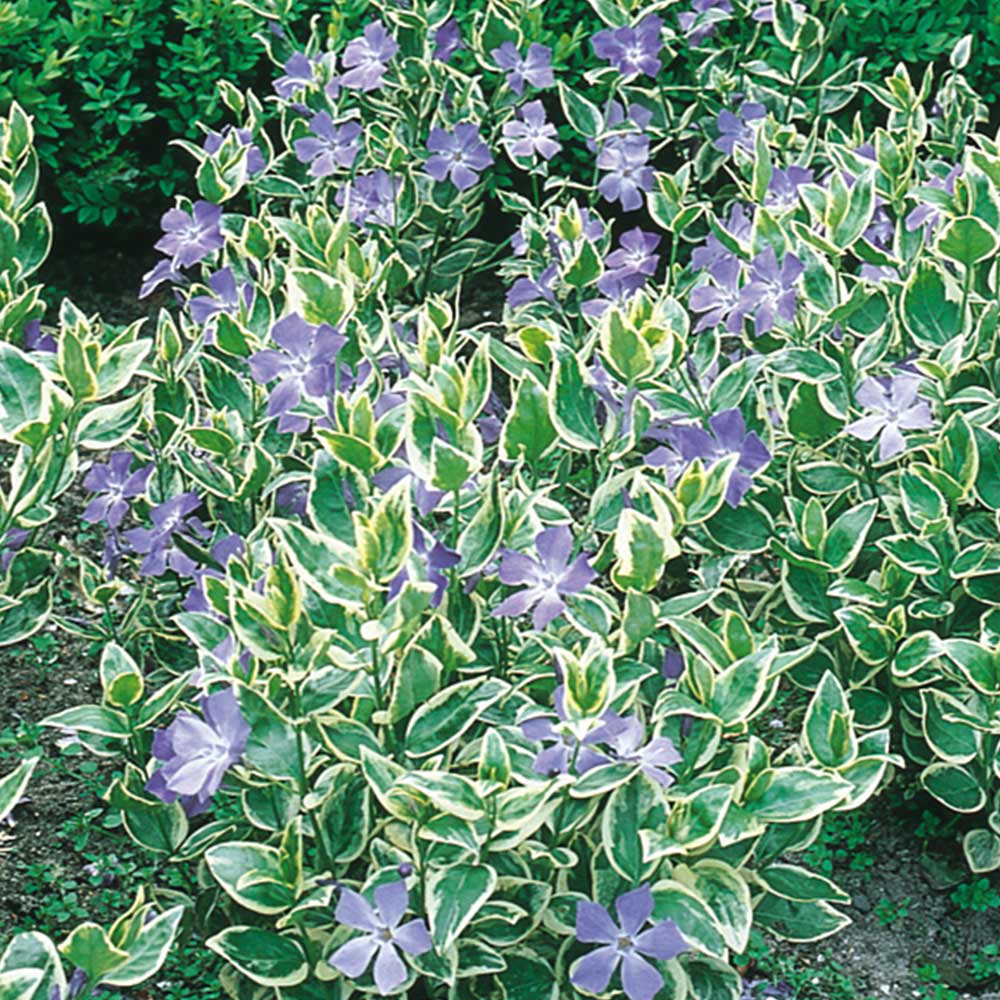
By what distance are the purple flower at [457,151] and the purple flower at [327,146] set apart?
A: 0.69 ft

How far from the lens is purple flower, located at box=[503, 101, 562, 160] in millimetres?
3416

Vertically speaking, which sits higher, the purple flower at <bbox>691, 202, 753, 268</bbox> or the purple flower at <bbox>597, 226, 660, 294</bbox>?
the purple flower at <bbox>691, 202, 753, 268</bbox>


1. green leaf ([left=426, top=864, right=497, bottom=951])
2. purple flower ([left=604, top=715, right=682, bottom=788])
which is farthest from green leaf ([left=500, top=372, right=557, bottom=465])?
green leaf ([left=426, top=864, right=497, bottom=951])

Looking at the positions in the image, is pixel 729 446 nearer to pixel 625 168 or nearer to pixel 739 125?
pixel 625 168

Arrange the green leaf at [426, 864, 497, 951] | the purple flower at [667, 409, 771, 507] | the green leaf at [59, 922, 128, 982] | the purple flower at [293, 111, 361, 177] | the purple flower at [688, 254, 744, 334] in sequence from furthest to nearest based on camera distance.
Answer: the purple flower at [293, 111, 361, 177], the purple flower at [688, 254, 744, 334], the purple flower at [667, 409, 771, 507], the green leaf at [426, 864, 497, 951], the green leaf at [59, 922, 128, 982]

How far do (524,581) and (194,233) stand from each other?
112 centimetres

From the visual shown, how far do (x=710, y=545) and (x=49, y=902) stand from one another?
1.13 m

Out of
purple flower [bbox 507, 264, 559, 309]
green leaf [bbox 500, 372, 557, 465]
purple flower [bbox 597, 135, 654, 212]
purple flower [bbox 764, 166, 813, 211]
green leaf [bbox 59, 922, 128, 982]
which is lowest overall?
purple flower [bbox 507, 264, 559, 309]

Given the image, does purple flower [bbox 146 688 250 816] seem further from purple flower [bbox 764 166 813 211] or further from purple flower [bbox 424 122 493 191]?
purple flower [bbox 424 122 493 191]

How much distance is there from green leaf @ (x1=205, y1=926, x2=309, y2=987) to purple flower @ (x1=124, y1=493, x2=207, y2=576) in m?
0.62

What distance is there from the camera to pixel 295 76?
3408 mm

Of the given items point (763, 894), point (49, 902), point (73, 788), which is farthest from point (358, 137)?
point (763, 894)

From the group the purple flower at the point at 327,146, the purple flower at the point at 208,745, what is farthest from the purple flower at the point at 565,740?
the purple flower at the point at 327,146

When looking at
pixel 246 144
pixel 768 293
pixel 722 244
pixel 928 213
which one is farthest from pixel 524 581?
pixel 246 144
